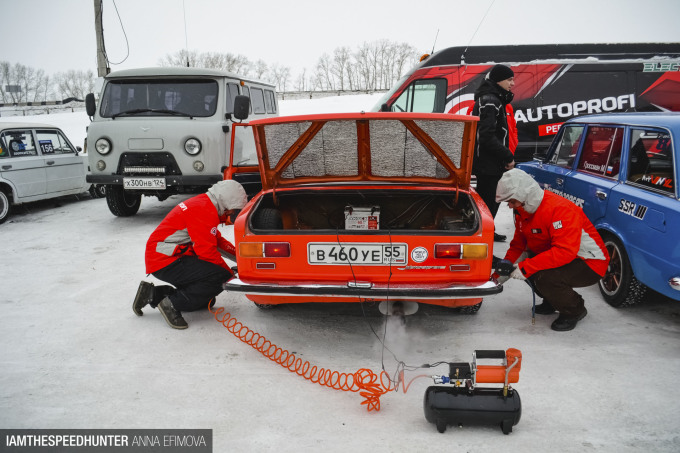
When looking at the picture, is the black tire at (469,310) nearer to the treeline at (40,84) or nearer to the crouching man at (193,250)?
the crouching man at (193,250)

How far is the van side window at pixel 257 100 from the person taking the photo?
8344mm

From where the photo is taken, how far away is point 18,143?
7883mm

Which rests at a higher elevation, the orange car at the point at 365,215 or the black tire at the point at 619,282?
the orange car at the point at 365,215

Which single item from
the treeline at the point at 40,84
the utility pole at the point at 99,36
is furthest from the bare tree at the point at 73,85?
the utility pole at the point at 99,36

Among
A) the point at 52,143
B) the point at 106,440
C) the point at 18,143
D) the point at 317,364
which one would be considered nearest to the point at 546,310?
the point at 317,364

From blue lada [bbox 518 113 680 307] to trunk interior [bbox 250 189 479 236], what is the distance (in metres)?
1.26

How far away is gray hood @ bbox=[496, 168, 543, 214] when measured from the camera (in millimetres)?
3490

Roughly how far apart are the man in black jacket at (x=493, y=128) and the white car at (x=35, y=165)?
7.28m

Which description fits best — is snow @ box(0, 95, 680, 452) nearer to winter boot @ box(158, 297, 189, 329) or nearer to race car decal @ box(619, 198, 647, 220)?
winter boot @ box(158, 297, 189, 329)

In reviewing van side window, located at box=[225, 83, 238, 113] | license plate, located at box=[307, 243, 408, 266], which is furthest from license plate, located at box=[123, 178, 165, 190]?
license plate, located at box=[307, 243, 408, 266]

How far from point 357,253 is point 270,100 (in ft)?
23.0

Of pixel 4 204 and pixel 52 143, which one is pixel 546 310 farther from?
pixel 52 143

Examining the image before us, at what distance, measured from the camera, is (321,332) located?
12.1 ft

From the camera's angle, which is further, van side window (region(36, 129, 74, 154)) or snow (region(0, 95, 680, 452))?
van side window (region(36, 129, 74, 154))
